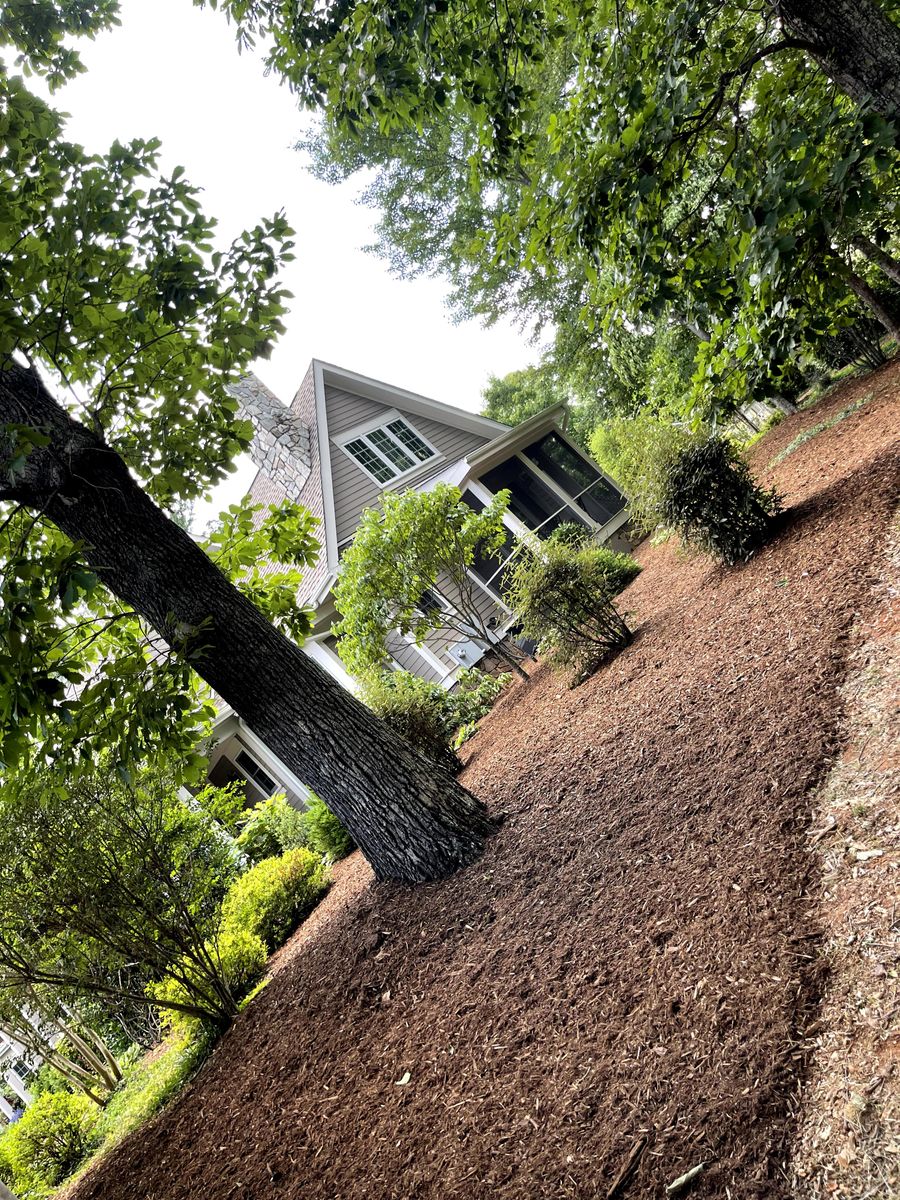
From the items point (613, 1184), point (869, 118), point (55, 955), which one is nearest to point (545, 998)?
point (613, 1184)

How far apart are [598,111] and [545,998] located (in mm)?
4316

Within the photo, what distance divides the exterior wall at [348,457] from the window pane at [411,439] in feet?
0.79

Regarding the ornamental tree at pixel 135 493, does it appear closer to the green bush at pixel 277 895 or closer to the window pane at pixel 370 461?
the green bush at pixel 277 895

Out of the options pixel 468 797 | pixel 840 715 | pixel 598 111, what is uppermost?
pixel 598 111

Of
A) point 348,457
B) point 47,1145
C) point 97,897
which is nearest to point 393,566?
point 97,897

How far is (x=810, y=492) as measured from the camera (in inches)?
257

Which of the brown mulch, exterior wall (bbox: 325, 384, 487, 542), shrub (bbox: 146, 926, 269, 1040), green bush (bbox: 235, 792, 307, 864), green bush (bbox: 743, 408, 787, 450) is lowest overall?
green bush (bbox: 743, 408, 787, 450)

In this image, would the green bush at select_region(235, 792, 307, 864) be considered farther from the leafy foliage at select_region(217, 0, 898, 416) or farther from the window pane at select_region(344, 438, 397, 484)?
the leafy foliage at select_region(217, 0, 898, 416)

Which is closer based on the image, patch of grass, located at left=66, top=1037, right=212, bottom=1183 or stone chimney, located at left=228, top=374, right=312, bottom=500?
patch of grass, located at left=66, top=1037, right=212, bottom=1183

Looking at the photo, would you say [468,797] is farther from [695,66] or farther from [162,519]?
[695,66]

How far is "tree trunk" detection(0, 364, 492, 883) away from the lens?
4141mm

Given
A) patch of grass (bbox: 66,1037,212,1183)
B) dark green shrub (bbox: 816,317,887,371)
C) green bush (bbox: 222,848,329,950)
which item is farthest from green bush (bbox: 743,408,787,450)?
patch of grass (bbox: 66,1037,212,1183)

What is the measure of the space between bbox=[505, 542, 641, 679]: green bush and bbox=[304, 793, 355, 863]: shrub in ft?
12.8

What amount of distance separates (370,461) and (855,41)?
1314cm
